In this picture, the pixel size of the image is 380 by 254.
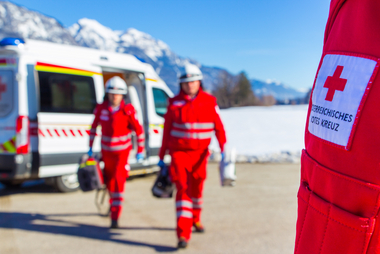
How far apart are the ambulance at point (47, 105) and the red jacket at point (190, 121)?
2685 mm

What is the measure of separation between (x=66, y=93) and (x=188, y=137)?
10.4 feet

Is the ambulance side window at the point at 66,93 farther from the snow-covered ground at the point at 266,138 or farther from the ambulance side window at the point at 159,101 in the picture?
the snow-covered ground at the point at 266,138

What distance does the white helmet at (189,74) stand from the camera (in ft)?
12.2

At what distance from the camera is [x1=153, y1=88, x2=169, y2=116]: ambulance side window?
Answer: 23.6ft

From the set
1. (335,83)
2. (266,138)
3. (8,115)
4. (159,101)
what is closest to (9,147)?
(8,115)

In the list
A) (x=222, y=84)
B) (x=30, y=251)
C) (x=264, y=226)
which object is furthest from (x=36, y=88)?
(x=222, y=84)

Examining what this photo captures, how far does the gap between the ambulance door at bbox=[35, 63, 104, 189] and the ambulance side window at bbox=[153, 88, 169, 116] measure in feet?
4.25

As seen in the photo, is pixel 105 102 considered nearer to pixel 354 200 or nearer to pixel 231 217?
pixel 231 217

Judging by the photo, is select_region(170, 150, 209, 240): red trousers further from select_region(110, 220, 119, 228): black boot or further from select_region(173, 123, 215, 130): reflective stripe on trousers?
select_region(110, 220, 119, 228): black boot

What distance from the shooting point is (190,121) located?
12.1 ft

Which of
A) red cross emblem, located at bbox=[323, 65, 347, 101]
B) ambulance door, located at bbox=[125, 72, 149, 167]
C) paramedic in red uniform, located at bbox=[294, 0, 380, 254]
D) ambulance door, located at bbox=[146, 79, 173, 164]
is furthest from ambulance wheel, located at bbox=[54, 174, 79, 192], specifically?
red cross emblem, located at bbox=[323, 65, 347, 101]

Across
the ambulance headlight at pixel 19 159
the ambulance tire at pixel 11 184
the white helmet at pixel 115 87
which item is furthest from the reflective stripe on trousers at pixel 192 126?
the ambulance tire at pixel 11 184

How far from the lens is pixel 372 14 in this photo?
0.81m

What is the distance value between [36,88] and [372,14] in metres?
5.48
